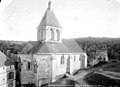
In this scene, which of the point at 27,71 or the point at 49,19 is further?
the point at 49,19

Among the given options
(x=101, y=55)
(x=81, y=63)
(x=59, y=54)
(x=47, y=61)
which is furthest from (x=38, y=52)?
(x=101, y=55)

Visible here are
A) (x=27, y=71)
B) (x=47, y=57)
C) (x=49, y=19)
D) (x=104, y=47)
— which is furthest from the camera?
(x=104, y=47)

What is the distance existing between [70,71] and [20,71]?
549 inches

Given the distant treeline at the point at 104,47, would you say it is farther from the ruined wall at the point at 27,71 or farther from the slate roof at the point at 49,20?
the ruined wall at the point at 27,71

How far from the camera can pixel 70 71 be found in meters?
35.2

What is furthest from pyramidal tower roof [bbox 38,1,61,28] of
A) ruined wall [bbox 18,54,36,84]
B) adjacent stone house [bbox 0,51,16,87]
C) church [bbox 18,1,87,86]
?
adjacent stone house [bbox 0,51,16,87]

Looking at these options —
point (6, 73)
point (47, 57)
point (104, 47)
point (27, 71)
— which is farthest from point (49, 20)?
point (104, 47)

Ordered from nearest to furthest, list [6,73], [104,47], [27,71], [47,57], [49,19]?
[47,57]
[6,73]
[27,71]
[49,19]
[104,47]

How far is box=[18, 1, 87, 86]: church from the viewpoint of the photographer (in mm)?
29797

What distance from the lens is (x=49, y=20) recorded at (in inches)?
1387

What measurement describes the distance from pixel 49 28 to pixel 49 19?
119 inches

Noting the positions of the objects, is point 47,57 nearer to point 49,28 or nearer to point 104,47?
point 49,28

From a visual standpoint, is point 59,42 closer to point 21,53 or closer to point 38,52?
point 38,52

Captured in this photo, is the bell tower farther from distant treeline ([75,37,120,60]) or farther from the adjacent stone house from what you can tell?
distant treeline ([75,37,120,60])
